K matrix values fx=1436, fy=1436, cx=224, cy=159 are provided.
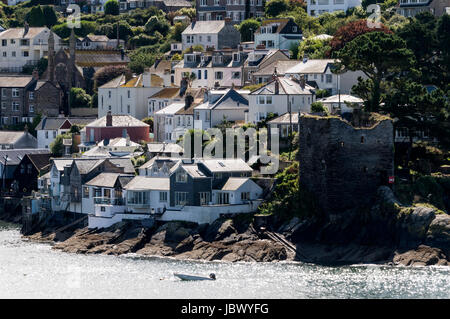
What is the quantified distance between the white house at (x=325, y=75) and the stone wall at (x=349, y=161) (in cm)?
1731

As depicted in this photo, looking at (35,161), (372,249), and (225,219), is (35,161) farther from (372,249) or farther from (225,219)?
(372,249)

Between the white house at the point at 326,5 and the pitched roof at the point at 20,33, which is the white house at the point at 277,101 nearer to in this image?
the white house at the point at 326,5

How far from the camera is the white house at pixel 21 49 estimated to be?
138 meters

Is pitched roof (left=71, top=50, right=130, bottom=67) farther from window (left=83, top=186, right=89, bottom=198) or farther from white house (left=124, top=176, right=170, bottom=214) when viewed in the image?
white house (left=124, top=176, right=170, bottom=214)

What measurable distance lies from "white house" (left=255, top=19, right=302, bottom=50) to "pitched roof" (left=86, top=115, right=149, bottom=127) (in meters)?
16.4

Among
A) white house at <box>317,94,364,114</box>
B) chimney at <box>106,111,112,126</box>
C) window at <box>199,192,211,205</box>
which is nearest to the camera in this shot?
window at <box>199,192,211,205</box>

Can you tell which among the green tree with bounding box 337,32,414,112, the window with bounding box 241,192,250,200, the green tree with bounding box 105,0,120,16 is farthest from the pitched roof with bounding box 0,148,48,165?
the green tree with bounding box 105,0,120,16

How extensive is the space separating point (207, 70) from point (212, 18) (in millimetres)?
25197

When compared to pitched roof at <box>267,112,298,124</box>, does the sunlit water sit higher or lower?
lower

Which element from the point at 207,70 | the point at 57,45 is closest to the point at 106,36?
the point at 57,45

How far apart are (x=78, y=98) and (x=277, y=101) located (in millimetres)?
31316

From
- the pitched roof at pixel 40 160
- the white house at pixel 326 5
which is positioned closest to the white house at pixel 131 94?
the pitched roof at pixel 40 160

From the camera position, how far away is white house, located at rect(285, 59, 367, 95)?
105 meters

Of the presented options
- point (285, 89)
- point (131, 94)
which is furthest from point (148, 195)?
point (131, 94)
